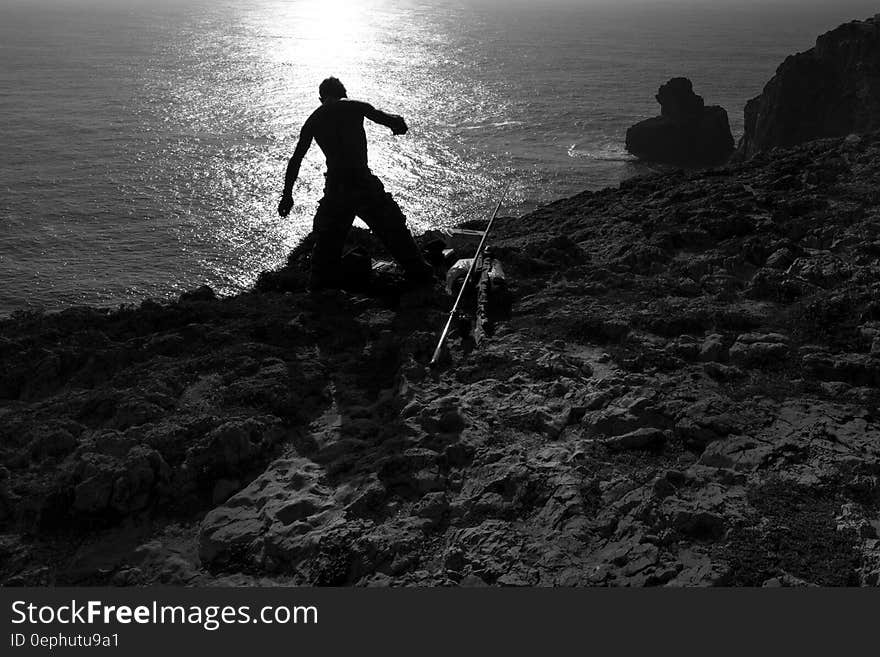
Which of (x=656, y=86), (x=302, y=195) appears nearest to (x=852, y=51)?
(x=656, y=86)

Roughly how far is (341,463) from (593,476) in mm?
2462

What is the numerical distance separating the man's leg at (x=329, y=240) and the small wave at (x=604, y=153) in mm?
37701

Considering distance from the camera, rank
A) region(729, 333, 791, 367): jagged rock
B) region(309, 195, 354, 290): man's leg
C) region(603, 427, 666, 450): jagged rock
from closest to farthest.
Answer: region(603, 427, 666, 450): jagged rock → region(729, 333, 791, 367): jagged rock → region(309, 195, 354, 290): man's leg

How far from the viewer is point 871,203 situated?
11562mm

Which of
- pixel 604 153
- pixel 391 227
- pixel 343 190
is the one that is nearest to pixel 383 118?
pixel 343 190

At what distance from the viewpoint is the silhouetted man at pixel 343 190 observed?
1042cm

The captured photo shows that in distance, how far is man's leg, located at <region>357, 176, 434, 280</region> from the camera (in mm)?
10922

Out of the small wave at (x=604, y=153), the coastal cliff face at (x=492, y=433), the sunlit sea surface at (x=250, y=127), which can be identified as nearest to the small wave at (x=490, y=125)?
the sunlit sea surface at (x=250, y=127)

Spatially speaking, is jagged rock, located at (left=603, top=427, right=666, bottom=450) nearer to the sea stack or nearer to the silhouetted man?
the silhouetted man

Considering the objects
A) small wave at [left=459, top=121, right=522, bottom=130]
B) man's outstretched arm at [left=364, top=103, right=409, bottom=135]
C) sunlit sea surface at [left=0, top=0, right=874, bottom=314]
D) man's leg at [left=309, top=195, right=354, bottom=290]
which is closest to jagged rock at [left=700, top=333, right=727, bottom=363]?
man's outstretched arm at [left=364, top=103, right=409, bottom=135]

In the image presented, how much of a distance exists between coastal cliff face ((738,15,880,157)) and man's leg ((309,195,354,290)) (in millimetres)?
40059

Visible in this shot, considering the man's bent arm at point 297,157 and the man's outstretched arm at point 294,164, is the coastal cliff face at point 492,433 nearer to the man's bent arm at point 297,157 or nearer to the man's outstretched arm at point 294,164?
the man's outstretched arm at point 294,164

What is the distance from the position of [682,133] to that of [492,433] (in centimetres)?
4796

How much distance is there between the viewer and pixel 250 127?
46.5 meters
